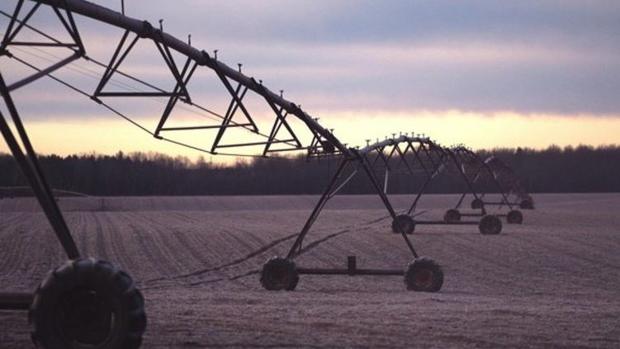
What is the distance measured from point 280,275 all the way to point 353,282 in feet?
10.6

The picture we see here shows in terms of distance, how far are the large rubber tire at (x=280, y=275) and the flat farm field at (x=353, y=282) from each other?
46 cm

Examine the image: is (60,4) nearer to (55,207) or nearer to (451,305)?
(55,207)

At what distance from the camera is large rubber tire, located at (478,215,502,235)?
149 feet

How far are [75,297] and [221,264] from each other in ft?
73.1

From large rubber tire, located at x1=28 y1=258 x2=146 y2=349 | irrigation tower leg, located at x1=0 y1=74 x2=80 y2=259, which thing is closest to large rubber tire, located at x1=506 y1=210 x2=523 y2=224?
irrigation tower leg, located at x1=0 y1=74 x2=80 y2=259

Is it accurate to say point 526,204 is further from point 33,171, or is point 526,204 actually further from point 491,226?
point 33,171

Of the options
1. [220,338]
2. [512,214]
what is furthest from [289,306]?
[512,214]

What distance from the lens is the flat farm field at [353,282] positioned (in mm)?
12414

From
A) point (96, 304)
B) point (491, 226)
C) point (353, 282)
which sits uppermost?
point (96, 304)

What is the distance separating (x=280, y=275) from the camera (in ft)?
72.8

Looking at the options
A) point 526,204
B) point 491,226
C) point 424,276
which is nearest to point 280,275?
point 424,276

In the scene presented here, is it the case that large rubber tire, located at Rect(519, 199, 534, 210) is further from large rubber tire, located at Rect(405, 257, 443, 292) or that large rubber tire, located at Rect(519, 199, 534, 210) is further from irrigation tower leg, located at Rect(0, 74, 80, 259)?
irrigation tower leg, located at Rect(0, 74, 80, 259)

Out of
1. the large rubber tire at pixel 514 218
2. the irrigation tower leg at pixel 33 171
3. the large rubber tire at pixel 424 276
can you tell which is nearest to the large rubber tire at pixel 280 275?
the large rubber tire at pixel 424 276

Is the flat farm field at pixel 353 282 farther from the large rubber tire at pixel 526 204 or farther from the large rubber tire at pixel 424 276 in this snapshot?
the large rubber tire at pixel 526 204
